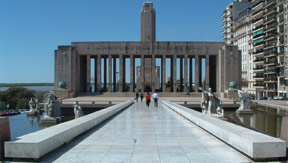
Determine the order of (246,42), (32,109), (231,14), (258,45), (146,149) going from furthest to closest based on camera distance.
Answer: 1. (231,14)
2. (246,42)
3. (258,45)
4. (32,109)
5. (146,149)

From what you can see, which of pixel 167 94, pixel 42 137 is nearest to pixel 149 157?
pixel 42 137

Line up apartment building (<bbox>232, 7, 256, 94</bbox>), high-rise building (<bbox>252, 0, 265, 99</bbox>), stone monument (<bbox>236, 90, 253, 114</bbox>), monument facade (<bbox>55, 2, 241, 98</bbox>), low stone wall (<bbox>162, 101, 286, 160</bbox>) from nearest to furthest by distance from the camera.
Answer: low stone wall (<bbox>162, 101, 286, 160</bbox>) < stone monument (<bbox>236, 90, 253, 114</bbox>) < monument facade (<bbox>55, 2, 241, 98</bbox>) < high-rise building (<bbox>252, 0, 265, 99</bbox>) < apartment building (<bbox>232, 7, 256, 94</bbox>)

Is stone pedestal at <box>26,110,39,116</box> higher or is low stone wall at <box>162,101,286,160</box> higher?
low stone wall at <box>162,101,286,160</box>

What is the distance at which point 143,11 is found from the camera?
53.0 metres

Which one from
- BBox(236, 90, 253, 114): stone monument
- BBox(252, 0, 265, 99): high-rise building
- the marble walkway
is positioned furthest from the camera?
BBox(252, 0, 265, 99): high-rise building

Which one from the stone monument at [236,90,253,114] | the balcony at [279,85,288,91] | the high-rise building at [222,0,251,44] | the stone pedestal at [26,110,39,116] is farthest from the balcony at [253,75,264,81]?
the stone pedestal at [26,110,39,116]

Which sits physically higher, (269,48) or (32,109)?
(269,48)

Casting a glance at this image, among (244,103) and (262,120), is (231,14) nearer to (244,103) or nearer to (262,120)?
(244,103)

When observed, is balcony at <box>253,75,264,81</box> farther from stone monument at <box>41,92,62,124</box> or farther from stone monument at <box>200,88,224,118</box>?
stone monument at <box>41,92,62,124</box>

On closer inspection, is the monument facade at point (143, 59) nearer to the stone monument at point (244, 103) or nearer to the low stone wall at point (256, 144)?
the stone monument at point (244, 103)

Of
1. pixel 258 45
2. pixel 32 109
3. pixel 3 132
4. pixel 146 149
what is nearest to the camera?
pixel 3 132

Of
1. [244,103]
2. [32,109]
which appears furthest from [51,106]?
[244,103]

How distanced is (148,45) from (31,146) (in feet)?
143

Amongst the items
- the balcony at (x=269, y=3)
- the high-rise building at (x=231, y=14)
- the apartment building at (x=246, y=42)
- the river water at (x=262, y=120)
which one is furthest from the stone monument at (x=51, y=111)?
the high-rise building at (x=231, y=14)
